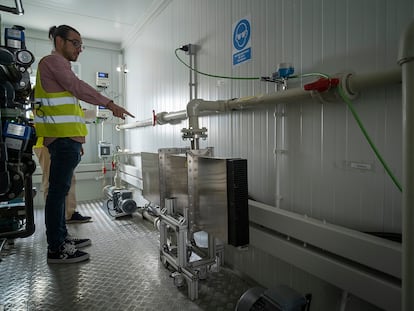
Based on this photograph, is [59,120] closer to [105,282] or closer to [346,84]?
[105,282]

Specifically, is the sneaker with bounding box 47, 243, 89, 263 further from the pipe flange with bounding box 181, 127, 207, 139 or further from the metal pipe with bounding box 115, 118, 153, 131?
the metal pipe with bounding box 115, 118, 153, 131

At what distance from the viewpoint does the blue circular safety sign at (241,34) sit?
69.4 inches

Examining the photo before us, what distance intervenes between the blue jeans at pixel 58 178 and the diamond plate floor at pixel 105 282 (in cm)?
32

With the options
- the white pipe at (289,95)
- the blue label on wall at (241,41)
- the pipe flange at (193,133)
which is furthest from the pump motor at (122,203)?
the blue label on wall at (241,41)

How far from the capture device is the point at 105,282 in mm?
1838

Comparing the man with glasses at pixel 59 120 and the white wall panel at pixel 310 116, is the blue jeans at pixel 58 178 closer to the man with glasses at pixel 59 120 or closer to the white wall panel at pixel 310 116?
the man with glasses at pixel 59 120

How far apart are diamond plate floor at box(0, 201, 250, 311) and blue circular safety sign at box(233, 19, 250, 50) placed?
161 cm

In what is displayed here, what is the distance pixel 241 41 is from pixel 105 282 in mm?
1872

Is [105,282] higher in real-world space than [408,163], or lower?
lower

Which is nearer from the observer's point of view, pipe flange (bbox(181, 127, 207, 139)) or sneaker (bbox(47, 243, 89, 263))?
pipe flange (bbox(181, 127, 207, 139))

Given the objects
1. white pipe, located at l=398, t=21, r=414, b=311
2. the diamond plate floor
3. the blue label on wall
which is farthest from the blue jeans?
white pipe, located at l=398, t=21, r=414, b=311

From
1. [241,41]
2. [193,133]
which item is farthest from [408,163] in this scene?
[241,41]

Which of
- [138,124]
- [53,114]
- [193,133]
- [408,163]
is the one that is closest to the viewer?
[408,163]

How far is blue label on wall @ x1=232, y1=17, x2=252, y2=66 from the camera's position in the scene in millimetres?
1759
